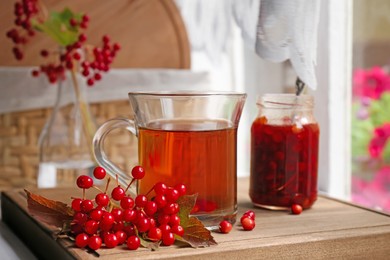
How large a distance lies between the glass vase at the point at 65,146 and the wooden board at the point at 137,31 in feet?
0.86

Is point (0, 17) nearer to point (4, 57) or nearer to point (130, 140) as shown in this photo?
point (4, 57)

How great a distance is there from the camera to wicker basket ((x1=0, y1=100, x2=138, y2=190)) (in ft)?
5.34

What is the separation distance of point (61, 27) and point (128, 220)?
0.80 meters

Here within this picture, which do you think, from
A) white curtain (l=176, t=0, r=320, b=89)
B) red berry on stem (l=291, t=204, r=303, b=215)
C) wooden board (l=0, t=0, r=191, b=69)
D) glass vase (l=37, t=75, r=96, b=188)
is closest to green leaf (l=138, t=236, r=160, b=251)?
red berry on stem (l=291, t=204, r=303, b=215)

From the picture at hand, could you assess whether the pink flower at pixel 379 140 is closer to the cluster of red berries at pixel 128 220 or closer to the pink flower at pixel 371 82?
the pink flower at pixel 371 82

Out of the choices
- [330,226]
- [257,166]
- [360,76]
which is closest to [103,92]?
[360,76]

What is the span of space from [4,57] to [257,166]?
885 millimetres

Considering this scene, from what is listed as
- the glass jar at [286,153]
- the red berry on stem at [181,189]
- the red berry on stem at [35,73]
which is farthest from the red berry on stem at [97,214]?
the red berry on stem at [35,73]

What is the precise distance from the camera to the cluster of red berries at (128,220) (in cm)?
75

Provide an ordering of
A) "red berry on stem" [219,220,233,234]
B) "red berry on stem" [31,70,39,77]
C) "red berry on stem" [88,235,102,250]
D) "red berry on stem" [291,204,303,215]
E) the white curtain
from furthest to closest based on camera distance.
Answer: "red berry on stem" [31,70,39,77] < the white curtain < "red berry on stem" [291,204,303,215] < "red berry on stem" [219,220,233,234] < "red berry on stem" [88,235,102,250]

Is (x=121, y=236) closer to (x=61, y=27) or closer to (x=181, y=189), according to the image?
(x=181, y=189)

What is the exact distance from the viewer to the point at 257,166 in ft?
3.33

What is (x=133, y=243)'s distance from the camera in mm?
739

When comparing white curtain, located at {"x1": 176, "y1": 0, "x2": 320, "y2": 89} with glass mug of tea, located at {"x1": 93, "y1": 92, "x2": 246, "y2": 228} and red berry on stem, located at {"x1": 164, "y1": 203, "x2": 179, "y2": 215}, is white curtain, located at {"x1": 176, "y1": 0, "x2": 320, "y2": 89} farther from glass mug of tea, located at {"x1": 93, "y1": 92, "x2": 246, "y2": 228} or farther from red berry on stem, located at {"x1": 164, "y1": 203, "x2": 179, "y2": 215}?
red berry on stem, located at {"x1": 164, "y1": 203, "x2": 179, "y2": 215}
